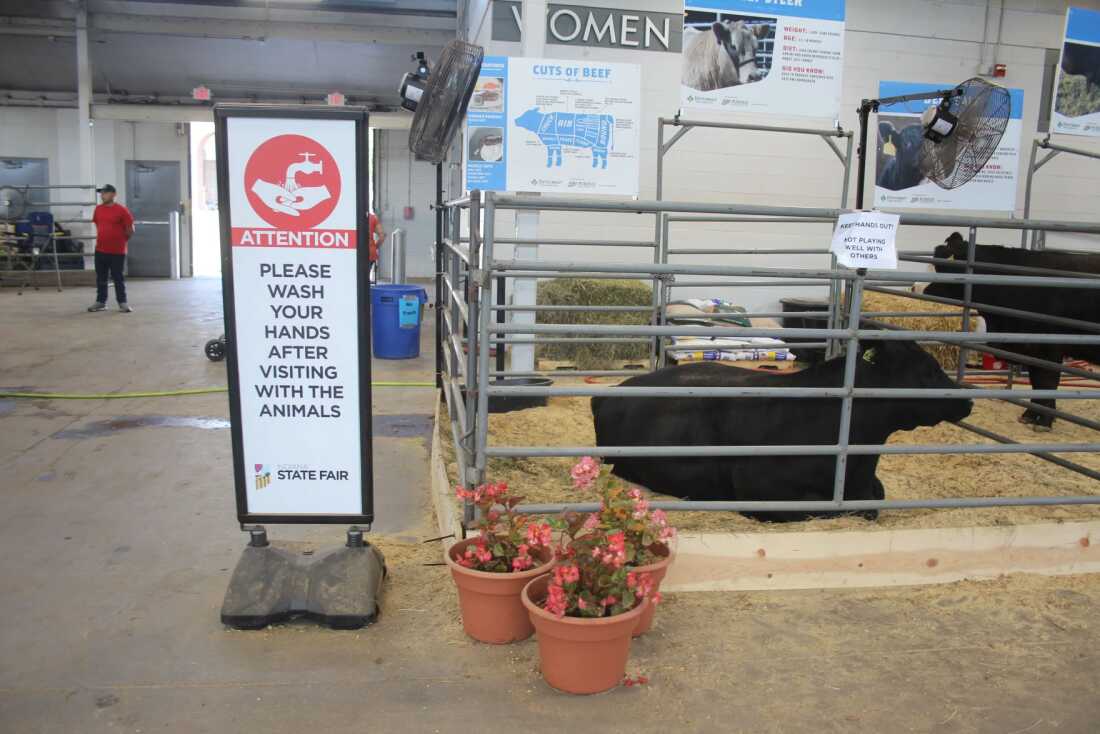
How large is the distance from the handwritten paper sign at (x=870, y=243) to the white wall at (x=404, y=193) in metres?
16.0

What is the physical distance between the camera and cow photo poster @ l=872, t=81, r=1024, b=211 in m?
9.18

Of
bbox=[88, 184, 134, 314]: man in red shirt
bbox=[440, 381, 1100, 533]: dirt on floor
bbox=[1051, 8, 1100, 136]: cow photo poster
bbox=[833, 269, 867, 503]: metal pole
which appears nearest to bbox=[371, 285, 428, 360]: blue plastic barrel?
bbox=[440, 381, 1100, 533]: dirt on floor

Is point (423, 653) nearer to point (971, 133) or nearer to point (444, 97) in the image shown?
point (444, 97)

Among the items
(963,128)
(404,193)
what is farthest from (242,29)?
(963,128)

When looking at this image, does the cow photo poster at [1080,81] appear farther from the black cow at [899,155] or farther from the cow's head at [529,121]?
the cow's head at [529,121]

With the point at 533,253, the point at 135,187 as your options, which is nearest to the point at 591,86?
the point at 533,253

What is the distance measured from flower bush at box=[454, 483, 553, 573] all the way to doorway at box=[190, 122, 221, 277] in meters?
19.1

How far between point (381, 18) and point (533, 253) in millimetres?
10015

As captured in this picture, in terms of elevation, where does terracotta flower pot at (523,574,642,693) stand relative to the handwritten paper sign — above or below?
below

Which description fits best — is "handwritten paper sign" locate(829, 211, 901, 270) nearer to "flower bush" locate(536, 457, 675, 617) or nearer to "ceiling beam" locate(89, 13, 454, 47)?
"flower bush" locate(536, 457, 675, 617)

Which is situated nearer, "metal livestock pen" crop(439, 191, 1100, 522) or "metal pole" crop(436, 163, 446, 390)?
Answer: "metal livestock pen" crop(439, 191, 1100, 522)

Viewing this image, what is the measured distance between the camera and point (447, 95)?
4516 mm

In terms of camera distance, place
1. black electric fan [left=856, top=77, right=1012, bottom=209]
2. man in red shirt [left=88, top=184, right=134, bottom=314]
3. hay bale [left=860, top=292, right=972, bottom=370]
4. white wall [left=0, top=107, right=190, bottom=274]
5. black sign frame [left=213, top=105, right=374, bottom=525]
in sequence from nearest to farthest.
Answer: black sign frame [left=213, top=105, right=374, bottom=525]
black electric fan [left=856, top=77, right=1012, bottom=209]
hay bale [left=860, top=292, right=972, bottom=370]
man in red shirt [left=88, top=184, right=134, bottom=314]
white wall [left=0, top=107, right=190, bottom=274]

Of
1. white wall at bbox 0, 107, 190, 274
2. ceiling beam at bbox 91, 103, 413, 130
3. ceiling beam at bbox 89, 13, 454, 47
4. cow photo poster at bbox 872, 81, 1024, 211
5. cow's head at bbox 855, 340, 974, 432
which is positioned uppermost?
ceiling beam at bbox 89, 13, 454, 47
